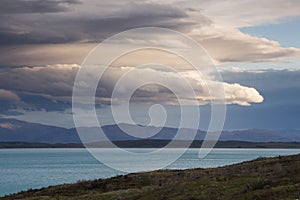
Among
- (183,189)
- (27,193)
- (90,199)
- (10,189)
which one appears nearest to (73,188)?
Answer: (27,193)

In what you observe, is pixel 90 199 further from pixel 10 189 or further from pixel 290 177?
pixel 10 189

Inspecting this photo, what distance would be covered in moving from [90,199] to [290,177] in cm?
1936

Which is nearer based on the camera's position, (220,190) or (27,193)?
(220,190)

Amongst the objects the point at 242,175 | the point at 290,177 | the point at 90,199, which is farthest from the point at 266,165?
the point at 90,199

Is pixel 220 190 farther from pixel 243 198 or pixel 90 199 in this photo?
pixel 90 199

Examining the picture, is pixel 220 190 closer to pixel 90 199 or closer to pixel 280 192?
pixel 280 192

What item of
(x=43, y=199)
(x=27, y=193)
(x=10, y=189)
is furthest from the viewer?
(x=10, y=189)

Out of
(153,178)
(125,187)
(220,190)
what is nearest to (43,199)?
(125,187)

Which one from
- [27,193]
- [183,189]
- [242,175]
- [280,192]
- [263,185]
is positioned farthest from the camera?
[27,193]

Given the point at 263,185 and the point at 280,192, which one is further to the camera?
the point at 263,185

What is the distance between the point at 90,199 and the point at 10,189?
3854 inches

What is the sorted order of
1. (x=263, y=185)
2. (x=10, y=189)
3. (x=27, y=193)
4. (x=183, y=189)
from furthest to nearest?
(x=10, y=189)
(x=27, y=193)
(x=183, y=189)
(x=263, y=185)

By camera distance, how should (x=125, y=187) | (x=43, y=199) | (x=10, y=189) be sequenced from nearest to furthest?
(x=43, y=199) → (x=125, y=187) → (x=10, y=189)

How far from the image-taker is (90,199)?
4916 centimetres
